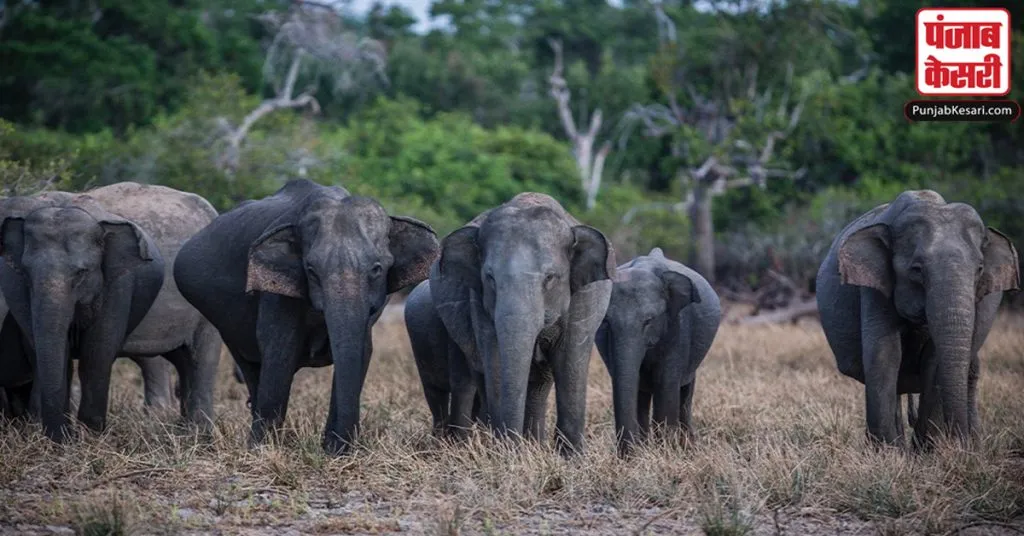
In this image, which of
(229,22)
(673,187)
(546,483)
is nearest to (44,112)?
(229,22)

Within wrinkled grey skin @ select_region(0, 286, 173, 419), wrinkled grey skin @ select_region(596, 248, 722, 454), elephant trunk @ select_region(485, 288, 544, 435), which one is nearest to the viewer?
elephant trunk @ select_region(485, 288, 544, 435)

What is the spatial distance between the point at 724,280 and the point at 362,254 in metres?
22.0

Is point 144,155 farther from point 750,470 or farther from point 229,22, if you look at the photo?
point 229,22

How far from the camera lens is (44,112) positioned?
33750mm

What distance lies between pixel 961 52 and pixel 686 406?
4.45 metres

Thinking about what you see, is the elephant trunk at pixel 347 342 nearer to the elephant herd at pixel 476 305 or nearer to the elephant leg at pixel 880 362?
the elephant herd at pixel 476 305

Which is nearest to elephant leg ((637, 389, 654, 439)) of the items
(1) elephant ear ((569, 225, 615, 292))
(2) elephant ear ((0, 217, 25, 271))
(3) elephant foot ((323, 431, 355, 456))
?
(1) elephant ear ((569, 225, 615, 292))

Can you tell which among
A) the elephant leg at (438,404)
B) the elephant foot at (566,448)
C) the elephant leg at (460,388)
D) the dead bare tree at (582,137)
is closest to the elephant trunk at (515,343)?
the elephant foot at (566,448)

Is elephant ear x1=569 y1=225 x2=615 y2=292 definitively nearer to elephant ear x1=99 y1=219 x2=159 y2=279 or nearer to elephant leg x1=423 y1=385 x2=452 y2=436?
elephant leg x1=423 y1=385 x2=452 y2=436

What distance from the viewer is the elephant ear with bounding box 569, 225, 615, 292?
9.61 metres

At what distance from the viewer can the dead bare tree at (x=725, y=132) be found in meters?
31.8

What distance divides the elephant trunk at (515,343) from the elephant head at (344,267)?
35.0 inches

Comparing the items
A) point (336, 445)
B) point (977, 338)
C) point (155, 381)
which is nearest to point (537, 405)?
point (336, 445)

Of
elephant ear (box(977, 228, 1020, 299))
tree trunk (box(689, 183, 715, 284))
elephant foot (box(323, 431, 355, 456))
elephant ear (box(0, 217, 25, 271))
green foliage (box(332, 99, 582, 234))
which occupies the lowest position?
tree trunk (box(689, 183, 715, 284))
